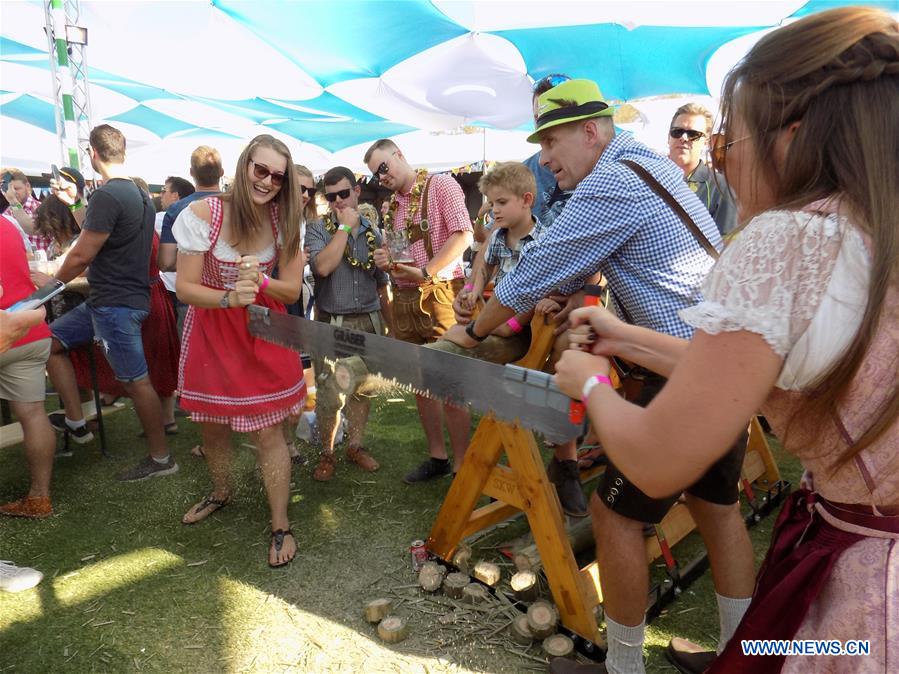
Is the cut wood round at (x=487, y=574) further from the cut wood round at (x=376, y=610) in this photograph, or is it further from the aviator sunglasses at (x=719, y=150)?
the aviator sunglasses at (x=719, y=150)

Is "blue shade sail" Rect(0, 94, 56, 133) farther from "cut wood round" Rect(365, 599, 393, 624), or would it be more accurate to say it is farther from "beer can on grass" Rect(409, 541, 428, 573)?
"cut wood round" Rect(365, 599, 393, 624)

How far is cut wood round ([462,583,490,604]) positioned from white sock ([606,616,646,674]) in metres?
0.84

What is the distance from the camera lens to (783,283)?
964 mm

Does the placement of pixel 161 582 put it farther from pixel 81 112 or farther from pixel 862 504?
pixel 81 112

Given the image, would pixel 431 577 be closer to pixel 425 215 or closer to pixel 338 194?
pixel 425 215

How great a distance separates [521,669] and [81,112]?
314 inches

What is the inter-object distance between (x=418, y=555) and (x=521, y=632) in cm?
78

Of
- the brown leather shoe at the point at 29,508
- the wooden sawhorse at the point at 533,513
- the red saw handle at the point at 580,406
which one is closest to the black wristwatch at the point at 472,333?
the wooden sawhorse at the point at 533,513

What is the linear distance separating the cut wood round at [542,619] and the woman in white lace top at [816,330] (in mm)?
1585

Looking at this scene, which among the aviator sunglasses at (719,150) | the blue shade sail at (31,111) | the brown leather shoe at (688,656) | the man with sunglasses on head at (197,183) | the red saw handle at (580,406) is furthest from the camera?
the blue shade sail at (31,111)

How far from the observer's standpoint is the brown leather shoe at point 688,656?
2.47 m

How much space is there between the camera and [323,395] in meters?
4.45

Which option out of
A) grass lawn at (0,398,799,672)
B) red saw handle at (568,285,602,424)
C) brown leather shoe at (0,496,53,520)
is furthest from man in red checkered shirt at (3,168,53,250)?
red saw handle at (568,285,602,424)

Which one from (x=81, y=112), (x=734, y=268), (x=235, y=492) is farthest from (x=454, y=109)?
(x=734, y=268)
